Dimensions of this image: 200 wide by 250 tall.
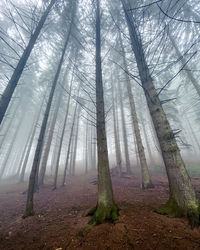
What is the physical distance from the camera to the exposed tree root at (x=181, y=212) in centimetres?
230

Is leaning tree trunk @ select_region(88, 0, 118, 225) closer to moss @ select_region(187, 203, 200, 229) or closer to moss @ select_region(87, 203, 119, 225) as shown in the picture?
moss @ select_region(87, 203, 119, 225)

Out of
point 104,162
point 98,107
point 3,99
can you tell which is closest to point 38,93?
point 3,99

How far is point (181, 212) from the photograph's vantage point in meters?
2.60

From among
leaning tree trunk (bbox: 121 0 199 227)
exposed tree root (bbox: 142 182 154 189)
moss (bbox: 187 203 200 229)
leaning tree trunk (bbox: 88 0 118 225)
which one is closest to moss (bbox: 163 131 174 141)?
leaning tree trunk (bbox: 121 0 199 227)

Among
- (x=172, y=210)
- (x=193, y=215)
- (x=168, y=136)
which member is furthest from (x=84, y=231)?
(x=168, y=136)

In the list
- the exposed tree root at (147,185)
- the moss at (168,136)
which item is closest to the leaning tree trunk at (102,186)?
the moss at (168,136)

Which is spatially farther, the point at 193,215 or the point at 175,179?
the point at 175,179

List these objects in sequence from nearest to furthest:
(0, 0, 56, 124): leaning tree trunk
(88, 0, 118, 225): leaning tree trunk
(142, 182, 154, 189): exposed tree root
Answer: (88, 0, 118, 225): leaning tree trunk < (0, 0, 56, 124): leaning tree trunk < (142, 182, 154, 189): exposed tree root

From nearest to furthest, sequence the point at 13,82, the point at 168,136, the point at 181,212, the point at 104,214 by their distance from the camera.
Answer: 1. the point at 181,212
2. the point at 104,214
3. the point at 168,136
4. the point at 13,82

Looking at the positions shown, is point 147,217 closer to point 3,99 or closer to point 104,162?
point 104,162

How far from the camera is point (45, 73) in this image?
12.9 metres

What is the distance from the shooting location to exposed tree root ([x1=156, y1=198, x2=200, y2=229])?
2302 mm

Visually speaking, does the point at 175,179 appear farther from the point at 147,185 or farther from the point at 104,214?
the point at 147,185

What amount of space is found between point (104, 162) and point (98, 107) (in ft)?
6.73
